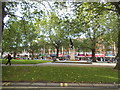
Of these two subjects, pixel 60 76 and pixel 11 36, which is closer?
pixel 60 76

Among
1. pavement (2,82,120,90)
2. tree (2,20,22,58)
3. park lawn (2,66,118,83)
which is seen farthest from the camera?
tree (2,20,22,58)

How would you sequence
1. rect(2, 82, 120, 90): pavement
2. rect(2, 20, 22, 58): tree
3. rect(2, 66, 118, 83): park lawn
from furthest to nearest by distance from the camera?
1. rect(2, 20, 22, 58): tree
2. rect(2, 66, 118, 83): park lawn
3. rect(2, 82, 120, 90): pavement

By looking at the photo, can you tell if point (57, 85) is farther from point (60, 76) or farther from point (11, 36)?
point (11, 36)

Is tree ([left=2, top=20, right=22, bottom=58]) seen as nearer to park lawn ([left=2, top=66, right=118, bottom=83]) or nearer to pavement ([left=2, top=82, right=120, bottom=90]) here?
park lawn ([left=2, top=66, right=118, bottom=83])

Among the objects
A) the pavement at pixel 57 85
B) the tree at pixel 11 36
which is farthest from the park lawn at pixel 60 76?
the tree at pixel 11 36

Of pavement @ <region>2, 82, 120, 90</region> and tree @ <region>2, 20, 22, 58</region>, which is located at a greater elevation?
tree @ <region>2, 20, 22, 58</region>

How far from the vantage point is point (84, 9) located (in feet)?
50.6

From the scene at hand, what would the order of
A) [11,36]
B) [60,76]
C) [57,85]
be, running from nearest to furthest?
[57,85]
[60,76]
[11,36]

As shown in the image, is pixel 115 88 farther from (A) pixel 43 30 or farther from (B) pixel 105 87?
A: (A) pixel 43 30

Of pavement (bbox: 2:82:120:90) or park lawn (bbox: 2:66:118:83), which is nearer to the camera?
pavement (bbox: 2:82:120:90)

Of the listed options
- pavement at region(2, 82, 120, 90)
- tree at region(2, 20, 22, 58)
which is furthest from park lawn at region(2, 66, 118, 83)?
tree at region(2, 20, 22, 58)

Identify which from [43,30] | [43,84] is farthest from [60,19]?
[43,30]

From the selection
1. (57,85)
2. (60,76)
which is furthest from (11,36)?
(57,85)

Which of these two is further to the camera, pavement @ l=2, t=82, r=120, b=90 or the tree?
the tree
